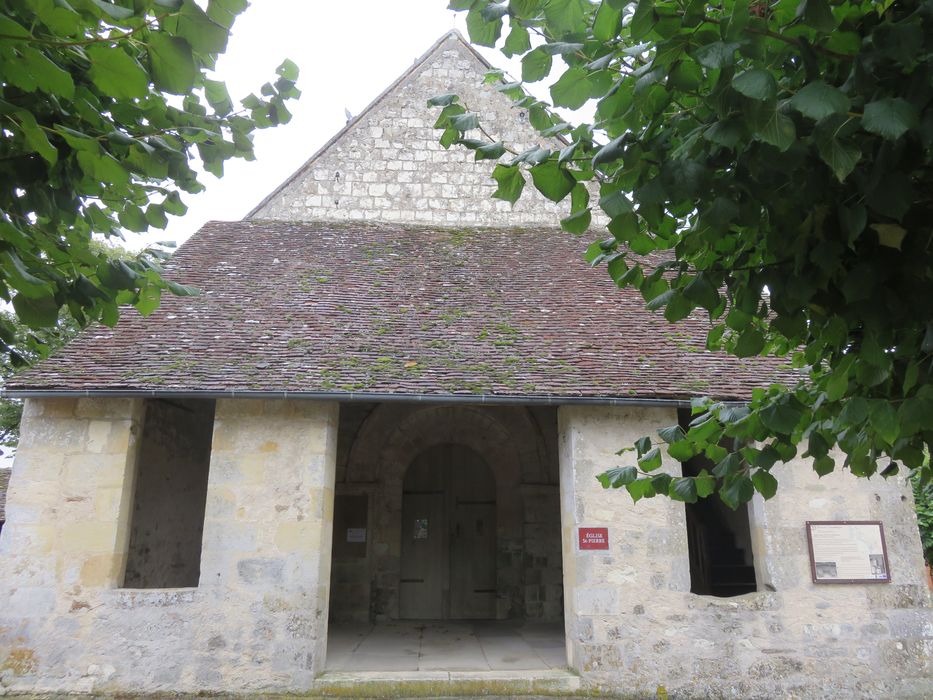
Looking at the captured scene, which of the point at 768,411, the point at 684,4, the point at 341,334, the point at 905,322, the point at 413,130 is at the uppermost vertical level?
the point at 413,130

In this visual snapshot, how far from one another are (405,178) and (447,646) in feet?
21.2

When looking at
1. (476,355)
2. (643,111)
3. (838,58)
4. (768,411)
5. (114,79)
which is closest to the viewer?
(114,79)

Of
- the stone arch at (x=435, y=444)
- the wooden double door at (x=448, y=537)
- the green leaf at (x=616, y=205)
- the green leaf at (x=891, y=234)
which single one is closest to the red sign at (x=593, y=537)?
the stone arch at (x=435, y=444)

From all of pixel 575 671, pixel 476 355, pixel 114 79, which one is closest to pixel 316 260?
pixel 476 355

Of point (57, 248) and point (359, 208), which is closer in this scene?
point (57, 248)

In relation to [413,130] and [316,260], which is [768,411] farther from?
[413,130]

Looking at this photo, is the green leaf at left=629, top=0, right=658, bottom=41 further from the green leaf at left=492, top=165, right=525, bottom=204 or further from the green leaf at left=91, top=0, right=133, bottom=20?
the green leaf at left=91, top=0, right=133, bottom=20

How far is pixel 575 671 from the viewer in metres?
5.97

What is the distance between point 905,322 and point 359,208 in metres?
8.64

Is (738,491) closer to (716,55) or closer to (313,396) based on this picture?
(716,55)

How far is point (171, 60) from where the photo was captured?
66.6 inches

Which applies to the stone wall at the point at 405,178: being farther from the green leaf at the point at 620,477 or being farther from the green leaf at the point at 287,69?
the green leaf at the point at 620,477

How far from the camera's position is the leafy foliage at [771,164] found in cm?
166

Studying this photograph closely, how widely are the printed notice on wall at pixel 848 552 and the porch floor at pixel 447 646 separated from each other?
261 cm
